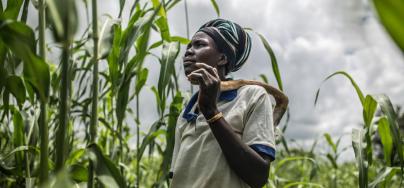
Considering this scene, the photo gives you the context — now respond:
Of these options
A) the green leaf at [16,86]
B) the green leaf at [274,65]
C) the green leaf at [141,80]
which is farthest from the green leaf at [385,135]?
the green leaf at [16,86]

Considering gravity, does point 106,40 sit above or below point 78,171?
above

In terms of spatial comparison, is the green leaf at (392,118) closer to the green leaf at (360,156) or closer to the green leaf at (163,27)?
the green leaf at (360,156)

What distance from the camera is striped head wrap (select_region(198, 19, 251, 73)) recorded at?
108cm

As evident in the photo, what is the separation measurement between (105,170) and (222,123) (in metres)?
0.32

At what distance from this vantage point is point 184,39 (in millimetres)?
1386

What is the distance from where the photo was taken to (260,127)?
3.13 ft

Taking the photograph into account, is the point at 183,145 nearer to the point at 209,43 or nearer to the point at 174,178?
the point at 174,178

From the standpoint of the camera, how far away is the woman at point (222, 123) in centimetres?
90

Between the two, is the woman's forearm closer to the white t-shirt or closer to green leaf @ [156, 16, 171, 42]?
the white t-shirt

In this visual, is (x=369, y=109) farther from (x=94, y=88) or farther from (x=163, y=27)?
(x=94, y=88)

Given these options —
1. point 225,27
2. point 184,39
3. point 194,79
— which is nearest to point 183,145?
point 194,79

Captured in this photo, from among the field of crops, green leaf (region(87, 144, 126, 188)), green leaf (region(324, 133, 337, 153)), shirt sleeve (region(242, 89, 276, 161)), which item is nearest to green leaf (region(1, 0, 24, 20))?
the field of crops

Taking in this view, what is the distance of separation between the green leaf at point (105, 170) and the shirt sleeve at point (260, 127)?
14.8 inches

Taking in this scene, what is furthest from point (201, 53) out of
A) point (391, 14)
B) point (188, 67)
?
point (391, 14)
